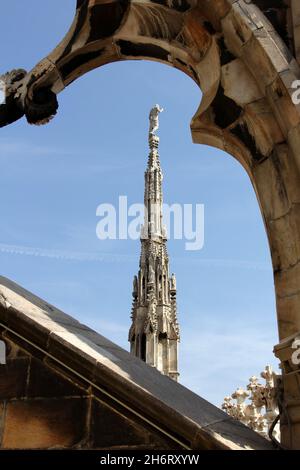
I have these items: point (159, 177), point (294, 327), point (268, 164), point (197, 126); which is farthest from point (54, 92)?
point (159, 177)

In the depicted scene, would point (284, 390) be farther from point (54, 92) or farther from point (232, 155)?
point (54, 92)

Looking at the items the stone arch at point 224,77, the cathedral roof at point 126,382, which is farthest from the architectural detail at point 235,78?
the cathedral roof at point 126,382

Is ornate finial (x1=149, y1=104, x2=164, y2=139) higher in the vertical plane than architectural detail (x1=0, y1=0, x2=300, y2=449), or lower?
higher

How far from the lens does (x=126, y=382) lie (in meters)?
2.43

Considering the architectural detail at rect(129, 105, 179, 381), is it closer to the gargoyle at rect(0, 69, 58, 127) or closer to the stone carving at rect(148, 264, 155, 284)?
the stone carving at rect(148, 264, 155, 284)

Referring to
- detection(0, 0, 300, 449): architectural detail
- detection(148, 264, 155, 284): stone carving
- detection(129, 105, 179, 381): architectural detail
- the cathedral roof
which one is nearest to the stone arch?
detection(0, 0, 300, 449): architectural detail

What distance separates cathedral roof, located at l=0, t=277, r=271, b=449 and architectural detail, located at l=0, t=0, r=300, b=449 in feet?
1.13

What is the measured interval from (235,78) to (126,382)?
1783 millimetres

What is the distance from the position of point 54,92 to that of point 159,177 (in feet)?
95.4

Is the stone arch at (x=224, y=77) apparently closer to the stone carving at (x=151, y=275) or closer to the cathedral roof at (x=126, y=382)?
the cathedral roof at (x=126, y=382)

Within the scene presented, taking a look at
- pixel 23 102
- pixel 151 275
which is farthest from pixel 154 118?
pixel 23 102

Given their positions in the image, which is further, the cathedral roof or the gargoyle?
the gargoyle

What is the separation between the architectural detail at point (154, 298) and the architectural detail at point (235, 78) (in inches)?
878

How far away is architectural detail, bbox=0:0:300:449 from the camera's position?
2.73 metres
